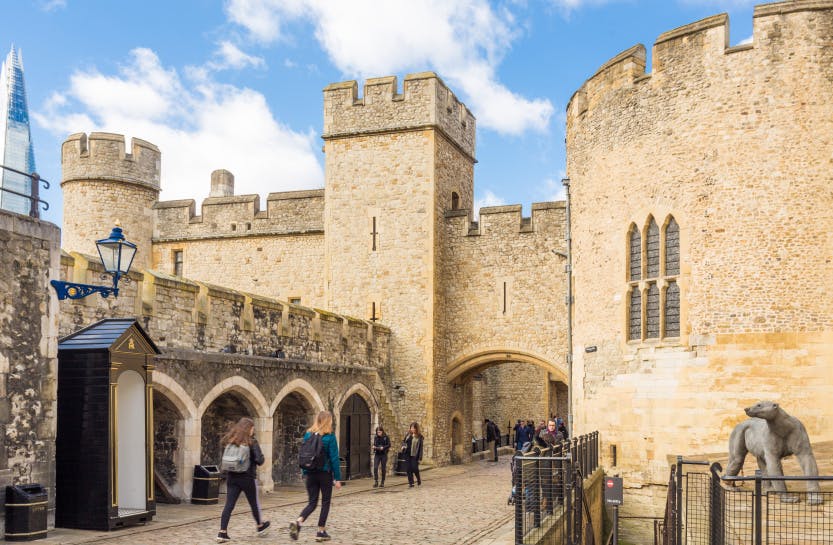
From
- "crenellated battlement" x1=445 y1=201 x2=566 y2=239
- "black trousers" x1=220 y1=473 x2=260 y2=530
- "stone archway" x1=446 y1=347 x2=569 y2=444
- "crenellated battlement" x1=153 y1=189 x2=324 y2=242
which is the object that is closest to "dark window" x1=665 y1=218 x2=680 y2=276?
"crenellated battlement" x1=445 y1=201 x2=566 y2=239

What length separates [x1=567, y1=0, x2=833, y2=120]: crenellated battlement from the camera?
13.9 m

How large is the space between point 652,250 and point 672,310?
108 centimetres

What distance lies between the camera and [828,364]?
531 inches

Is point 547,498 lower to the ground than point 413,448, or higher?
higher

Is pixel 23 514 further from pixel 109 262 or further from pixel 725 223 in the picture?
pixel 725 223

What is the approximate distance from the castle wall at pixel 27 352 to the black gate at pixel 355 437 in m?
9.77

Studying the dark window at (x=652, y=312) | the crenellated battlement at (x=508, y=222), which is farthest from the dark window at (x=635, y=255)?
the crenellated battlement at (x=508, y=222)

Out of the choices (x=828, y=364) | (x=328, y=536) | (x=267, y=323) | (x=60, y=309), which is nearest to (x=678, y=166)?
(x=828, y=364)

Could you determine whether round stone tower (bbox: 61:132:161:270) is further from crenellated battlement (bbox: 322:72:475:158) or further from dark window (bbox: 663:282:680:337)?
dark window (bbox: 663:282:680:337)

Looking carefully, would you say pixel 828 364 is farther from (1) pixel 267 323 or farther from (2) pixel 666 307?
(1) pixel 267 323

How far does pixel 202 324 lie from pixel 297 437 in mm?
4383

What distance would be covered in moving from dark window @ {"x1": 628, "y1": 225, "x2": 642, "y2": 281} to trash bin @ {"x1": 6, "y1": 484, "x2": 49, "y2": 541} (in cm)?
1012

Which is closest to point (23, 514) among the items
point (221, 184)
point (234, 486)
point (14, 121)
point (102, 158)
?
point (234, 486)

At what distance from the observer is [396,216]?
22766 mm
